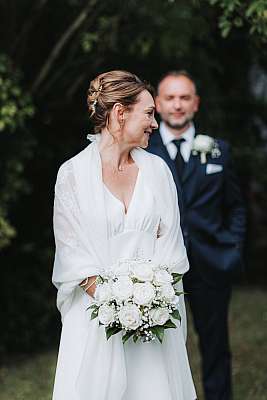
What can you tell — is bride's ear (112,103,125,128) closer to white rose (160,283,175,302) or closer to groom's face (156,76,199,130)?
white rose (160,283,175,302)

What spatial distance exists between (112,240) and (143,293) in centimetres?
38

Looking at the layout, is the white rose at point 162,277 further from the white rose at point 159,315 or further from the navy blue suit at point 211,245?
the navy blue suit at point 211,245

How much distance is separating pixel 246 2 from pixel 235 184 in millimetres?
1310

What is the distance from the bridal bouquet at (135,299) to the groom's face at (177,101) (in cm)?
166

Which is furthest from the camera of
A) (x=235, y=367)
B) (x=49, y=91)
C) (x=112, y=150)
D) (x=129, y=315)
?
(x=49, y=91)

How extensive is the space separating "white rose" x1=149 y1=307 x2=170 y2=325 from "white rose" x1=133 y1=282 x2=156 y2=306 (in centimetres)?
6

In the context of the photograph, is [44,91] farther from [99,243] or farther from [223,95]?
[99,243]

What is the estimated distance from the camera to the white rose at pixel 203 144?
16.9 ft

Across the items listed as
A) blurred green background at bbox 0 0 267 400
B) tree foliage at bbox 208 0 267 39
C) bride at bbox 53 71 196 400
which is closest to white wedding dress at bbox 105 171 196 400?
bride at bbox 53 71 196 400

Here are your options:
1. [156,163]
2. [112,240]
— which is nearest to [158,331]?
[112,240]

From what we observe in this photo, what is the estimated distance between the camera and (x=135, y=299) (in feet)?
11.7

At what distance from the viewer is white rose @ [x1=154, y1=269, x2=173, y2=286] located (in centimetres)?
363

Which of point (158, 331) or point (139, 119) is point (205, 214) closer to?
point (139, 119)

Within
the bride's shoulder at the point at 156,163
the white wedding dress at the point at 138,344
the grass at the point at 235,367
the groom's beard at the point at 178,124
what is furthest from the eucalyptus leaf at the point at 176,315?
the grass at the point at 235,367
